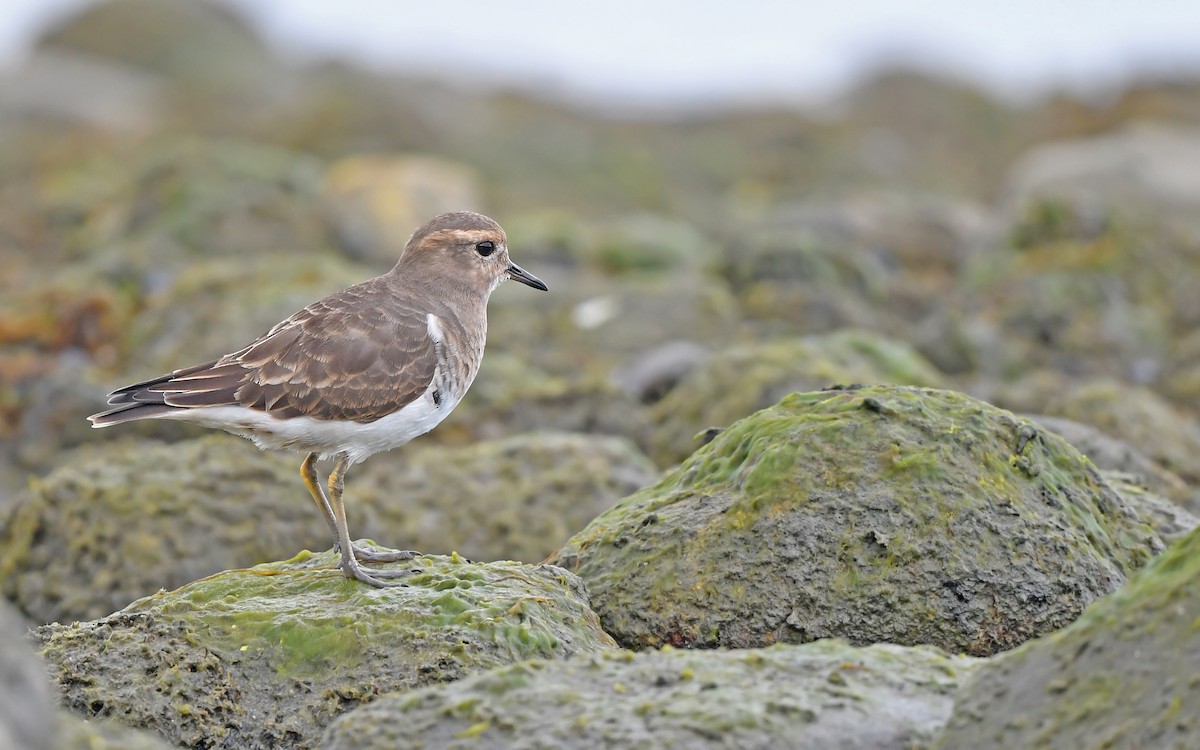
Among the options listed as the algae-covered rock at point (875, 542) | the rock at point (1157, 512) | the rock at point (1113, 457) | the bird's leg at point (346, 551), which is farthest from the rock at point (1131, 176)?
the bird's leg at point (346, 551)

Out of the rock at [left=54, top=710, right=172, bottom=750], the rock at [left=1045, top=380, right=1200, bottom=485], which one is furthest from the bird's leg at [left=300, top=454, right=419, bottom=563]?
the rock at [left=1045, top=380, right=1200, bottom=485]

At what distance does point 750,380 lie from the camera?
9844 mm

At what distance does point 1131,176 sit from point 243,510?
1840cm

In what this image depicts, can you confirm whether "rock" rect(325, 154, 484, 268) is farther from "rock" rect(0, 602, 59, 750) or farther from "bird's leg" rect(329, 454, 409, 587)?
"rock" rect(0, 602, 59, 750)

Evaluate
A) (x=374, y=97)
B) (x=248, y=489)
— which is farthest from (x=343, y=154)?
(x=248, y=489)

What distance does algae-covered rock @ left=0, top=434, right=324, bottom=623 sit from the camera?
7.62 metres

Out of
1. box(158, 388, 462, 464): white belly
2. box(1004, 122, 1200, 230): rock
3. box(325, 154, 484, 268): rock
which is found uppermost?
box(1004, 122, 1200, 230): rock

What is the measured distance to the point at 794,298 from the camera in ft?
45.7

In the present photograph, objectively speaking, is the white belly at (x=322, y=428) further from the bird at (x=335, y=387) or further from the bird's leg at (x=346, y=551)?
the bird's leg at (x=346, y=551)

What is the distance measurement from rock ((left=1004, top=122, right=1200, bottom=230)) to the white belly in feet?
52.2

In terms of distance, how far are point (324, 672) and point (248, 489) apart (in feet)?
10.6

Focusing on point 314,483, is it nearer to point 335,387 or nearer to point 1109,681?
point 335,387

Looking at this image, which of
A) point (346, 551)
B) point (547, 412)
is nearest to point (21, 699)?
point (346, 551)

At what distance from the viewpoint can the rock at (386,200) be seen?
18031 mm
